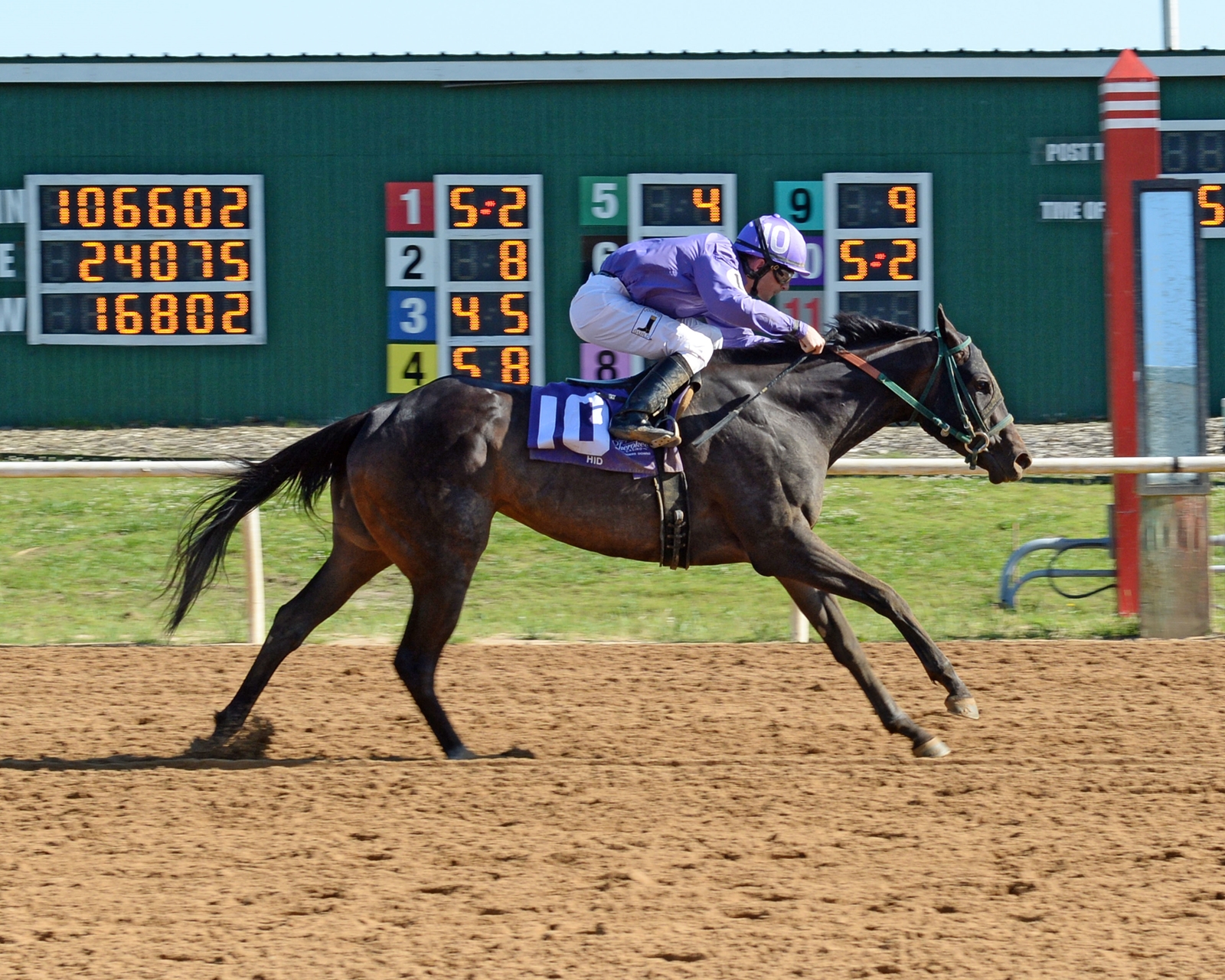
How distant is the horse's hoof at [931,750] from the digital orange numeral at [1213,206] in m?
9.92

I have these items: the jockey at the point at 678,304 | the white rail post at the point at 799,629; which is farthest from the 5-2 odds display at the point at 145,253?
the jockey at the point at 678,304

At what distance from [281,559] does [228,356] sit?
4.47 metres

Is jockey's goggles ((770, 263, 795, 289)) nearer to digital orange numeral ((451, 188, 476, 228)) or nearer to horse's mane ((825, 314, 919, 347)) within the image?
horse's mane ((825, 314, 919, 347))

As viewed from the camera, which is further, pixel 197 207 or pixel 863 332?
pixel 197 207

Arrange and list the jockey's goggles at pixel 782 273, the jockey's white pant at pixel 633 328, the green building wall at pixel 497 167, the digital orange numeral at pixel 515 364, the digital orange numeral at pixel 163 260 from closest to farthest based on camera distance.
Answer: the jockey's white pant at pixel 633 328, the jockey's goggles at pixel 782 273, the digital orange numeral at pixel 515 364, the digital orange numeral at pixel 163 260, the green building wall at pixel 497 167

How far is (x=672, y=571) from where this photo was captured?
390 inches

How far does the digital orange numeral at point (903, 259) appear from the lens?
13148mm

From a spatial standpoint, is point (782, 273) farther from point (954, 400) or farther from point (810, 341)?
point (954, 400)

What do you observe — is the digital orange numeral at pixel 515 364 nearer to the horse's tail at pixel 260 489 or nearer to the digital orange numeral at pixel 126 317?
the digital orange numeral at pixel 126 317

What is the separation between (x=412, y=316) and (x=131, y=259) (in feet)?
7.87

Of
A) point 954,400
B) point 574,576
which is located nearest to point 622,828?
point 954,400

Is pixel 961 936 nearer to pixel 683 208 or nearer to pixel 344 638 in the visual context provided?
pixel 344 638

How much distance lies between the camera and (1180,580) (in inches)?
304

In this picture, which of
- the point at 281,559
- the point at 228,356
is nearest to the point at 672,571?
the point at 281,559
